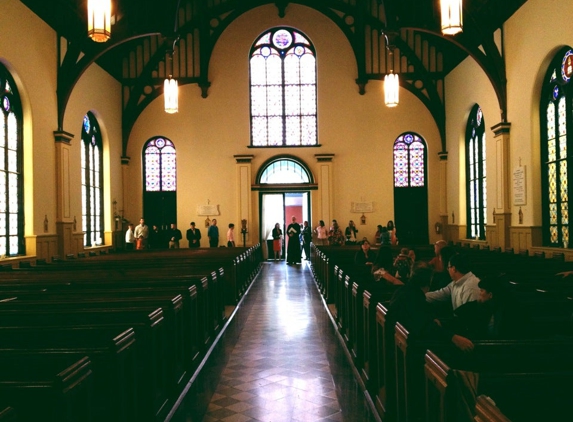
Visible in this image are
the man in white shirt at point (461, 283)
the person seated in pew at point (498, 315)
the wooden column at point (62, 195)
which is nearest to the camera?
the person seated in pew at point (498, 315)

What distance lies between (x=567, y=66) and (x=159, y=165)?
1308cm

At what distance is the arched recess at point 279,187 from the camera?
61.1 feet

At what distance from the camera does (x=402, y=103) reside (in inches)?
724

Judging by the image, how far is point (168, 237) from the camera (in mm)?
18266

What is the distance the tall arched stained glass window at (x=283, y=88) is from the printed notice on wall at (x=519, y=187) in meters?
7.90

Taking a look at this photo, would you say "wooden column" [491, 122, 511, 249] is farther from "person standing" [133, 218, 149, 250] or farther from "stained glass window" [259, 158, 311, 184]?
"person standing" [133, 218, 149, 250]

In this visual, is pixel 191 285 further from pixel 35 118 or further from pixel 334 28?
pixel 334 28

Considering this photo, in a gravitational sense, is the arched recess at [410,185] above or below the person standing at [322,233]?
above

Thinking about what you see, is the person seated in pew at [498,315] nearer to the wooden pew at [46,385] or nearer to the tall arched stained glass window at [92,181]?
the wooden pew at [46,385]

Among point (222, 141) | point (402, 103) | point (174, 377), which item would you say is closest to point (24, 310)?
point (174, 377)

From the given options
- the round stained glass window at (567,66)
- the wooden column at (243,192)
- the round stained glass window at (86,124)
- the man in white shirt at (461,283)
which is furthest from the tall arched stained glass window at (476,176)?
the round stained glass window at (86,124)

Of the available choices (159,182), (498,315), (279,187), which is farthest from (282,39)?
(498,315)

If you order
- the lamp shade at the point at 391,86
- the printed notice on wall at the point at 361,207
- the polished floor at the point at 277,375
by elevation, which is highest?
the lamp shade at the point at 391,86

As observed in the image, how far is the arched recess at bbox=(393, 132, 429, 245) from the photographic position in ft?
60.6
